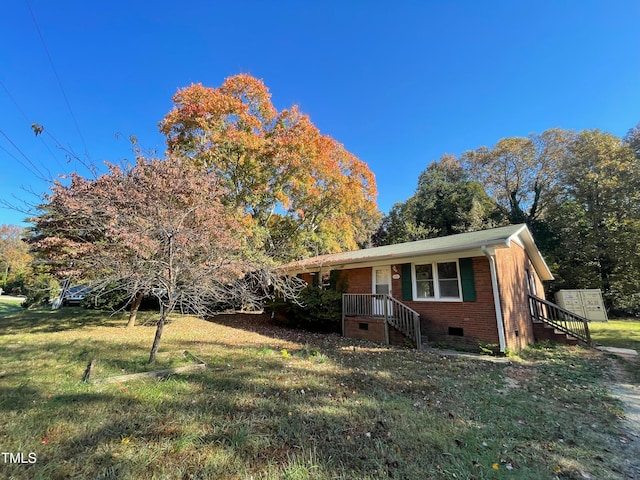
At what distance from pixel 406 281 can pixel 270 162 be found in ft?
26.4

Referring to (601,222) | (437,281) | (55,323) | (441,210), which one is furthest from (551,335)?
(55,323)

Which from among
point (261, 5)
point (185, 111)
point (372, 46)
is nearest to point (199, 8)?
point (261, 5)

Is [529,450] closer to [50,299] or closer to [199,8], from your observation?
[199,8]

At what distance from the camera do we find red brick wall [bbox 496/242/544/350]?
28.7 ft

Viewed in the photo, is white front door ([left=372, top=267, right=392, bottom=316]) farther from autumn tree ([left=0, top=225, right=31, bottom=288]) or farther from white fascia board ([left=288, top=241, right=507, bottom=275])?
autumn tree ([left=0, top=225, right=31, bottom=288])

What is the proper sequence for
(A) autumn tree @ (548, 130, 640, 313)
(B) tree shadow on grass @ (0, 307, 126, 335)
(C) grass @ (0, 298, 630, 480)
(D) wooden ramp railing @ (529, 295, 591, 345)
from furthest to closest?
1. (A) autumn tree @ (548, 130, 640, 313)
2. (B) tree shadow on grass @ (0, 307, 126, 335)
3. (D) wooden ramp railing @ (529, 295, 591, 345)
4. (C) grass @ (0, 298, 630, 480)

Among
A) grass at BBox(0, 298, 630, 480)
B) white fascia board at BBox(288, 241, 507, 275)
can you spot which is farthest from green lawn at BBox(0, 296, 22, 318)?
white fascia board at BBox(288, 241, 507, 275)

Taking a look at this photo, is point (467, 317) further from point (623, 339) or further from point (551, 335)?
point (623, 339)

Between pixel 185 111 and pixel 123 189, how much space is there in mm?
6140

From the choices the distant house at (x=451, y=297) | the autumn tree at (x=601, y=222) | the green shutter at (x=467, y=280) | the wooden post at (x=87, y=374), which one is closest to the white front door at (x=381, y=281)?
the distant house at (x=451, y=297)

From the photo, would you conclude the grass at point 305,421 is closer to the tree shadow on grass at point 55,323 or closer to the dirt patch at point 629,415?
the dirt patch at point 629,415

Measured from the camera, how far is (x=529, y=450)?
3.07 metres

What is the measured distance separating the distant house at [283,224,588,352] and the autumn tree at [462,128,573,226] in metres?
17.3

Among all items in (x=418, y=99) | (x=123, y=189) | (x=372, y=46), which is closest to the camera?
(x=123, y=189)
